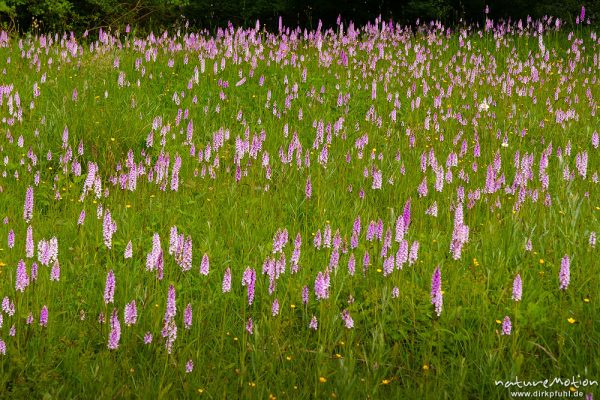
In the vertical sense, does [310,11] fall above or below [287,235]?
above

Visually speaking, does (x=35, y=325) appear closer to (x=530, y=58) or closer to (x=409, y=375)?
(x=409, y=375)

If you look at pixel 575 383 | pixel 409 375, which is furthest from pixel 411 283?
pixel 575 383

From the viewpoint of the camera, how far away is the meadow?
Answer: 3287 mm

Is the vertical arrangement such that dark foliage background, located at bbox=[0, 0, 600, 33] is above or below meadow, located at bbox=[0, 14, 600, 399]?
above

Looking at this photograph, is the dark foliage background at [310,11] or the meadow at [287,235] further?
the dark foliage background at [310,11]

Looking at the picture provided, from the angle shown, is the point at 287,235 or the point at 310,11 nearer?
the point at 287,235

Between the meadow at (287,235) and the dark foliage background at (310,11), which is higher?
the dark foliage background at (310,11)

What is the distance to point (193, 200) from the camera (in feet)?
16.8

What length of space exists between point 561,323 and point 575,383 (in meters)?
0.45

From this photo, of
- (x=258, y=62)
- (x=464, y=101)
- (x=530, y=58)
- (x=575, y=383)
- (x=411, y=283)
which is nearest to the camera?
(x=575, y=383)

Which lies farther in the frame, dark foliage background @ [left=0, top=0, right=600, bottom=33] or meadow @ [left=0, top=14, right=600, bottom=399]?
dark foliage background @ [left=0, top=0, right=600, bottom=33]

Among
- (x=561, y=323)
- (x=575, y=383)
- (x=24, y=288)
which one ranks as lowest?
(x=575, y=383)

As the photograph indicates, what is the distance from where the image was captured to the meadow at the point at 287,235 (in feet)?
10.8

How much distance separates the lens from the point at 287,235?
3.98 metres
